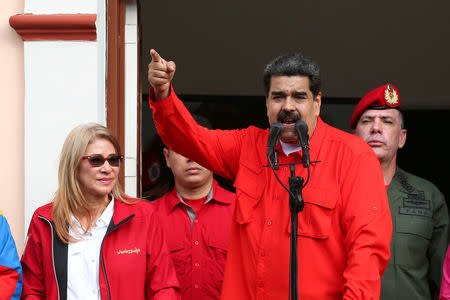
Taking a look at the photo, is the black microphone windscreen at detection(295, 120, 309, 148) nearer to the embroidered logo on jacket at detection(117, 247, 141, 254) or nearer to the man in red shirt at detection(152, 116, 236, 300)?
the embroidered logo on jacket at detection(117, 247, 141, 254)

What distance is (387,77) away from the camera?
754 centimetres

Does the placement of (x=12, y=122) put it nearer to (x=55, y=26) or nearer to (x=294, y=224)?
(x=55, y=26)

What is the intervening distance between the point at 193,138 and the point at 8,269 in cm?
96

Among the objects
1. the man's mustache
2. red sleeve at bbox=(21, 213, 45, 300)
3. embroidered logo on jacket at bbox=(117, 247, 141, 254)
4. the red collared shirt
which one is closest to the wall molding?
the red collared shirt

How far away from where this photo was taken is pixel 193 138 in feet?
9.29

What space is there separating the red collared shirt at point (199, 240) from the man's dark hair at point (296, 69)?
3.79ft

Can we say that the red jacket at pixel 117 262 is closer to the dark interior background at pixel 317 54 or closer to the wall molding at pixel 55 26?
the wall molding at pixel 55 26

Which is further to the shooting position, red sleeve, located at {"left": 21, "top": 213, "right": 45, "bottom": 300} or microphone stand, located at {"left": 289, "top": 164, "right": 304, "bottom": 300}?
red sleeve, located at {"left": 21, "top": 213, "right": 45, "bottom": 300}

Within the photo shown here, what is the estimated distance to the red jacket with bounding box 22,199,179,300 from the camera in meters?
2.84

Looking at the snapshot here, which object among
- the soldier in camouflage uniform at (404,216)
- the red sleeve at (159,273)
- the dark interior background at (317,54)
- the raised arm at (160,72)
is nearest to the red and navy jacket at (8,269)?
the red sleeve at (159,273)

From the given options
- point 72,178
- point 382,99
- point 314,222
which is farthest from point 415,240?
point 72,178

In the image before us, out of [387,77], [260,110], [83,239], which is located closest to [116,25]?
[83,239]

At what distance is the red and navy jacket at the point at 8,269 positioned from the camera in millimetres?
2730

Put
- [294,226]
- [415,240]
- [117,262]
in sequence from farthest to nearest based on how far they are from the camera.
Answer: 1. [415,240]
2. [117,262]
3. [294,226]
